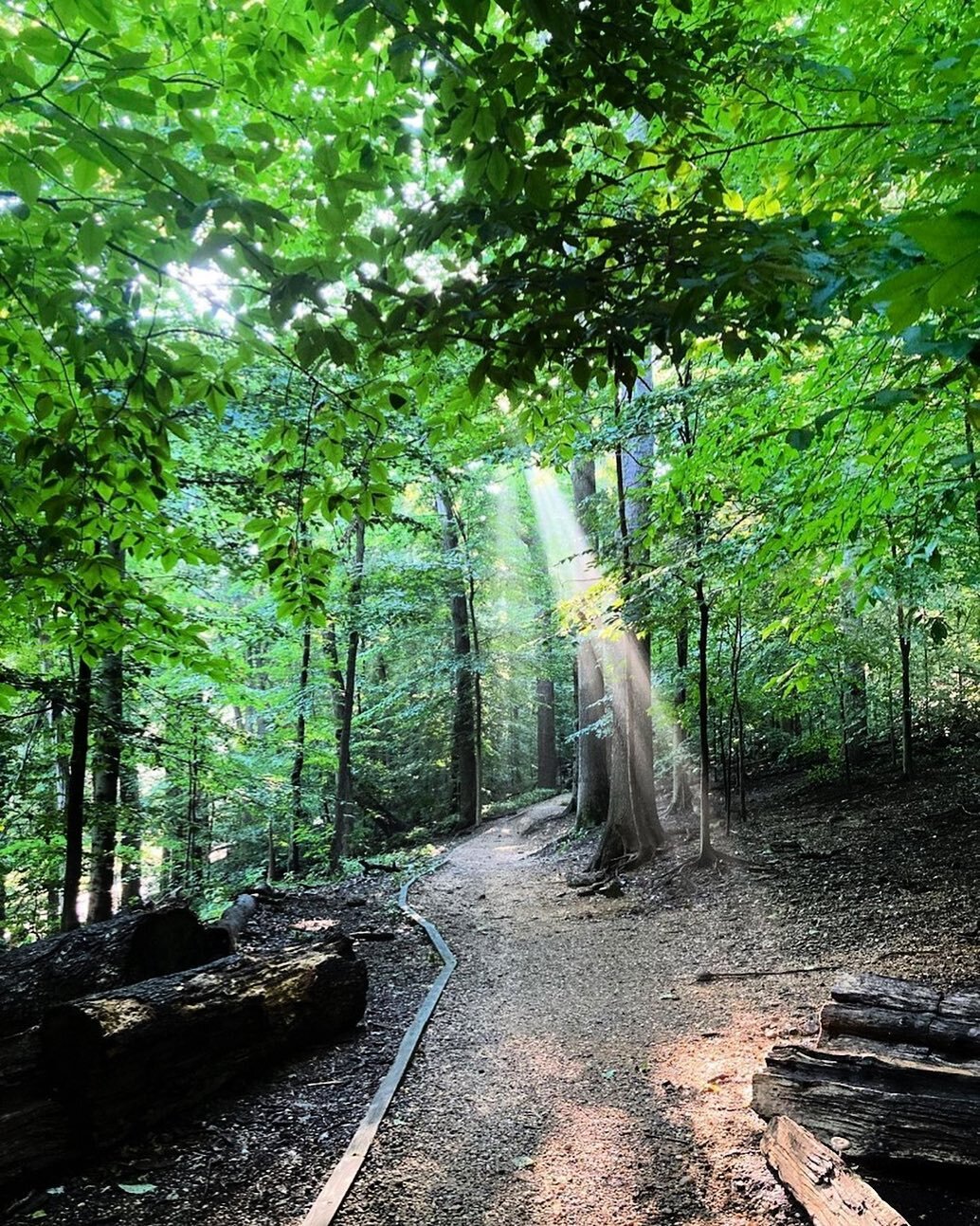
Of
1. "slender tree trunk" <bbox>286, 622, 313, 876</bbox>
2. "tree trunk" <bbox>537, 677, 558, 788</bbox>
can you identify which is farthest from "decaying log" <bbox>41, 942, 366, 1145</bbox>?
"tree trunk" <bbox>537, 677, 558, 788</bbox>

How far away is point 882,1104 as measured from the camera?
304 centimetres

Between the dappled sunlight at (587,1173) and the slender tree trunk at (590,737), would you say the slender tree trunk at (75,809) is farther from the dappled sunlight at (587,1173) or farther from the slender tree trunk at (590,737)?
the slender tree trunk at (590,737)

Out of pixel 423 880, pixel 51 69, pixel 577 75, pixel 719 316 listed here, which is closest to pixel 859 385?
pixel 719 316

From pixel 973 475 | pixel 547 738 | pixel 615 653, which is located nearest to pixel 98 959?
pixel 973 475

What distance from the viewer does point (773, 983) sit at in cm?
554

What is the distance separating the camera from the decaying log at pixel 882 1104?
2869mm

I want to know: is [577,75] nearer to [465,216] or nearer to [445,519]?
[465,216]

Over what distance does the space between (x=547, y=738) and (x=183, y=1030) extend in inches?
815

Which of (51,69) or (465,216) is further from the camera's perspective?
(51,69)

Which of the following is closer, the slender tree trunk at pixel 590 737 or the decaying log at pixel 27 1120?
the decaying log at pixel 27 1120

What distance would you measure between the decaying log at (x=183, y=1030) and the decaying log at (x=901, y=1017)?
3.29m

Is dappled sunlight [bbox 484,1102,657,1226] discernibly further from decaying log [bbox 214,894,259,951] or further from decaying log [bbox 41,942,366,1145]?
decaying log [bbox 214,894,259,951]

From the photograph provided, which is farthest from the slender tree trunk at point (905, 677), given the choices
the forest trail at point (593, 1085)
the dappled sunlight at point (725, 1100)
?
the dappled sunlight at point (725, 1100)

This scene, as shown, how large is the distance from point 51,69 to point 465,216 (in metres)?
3.25
